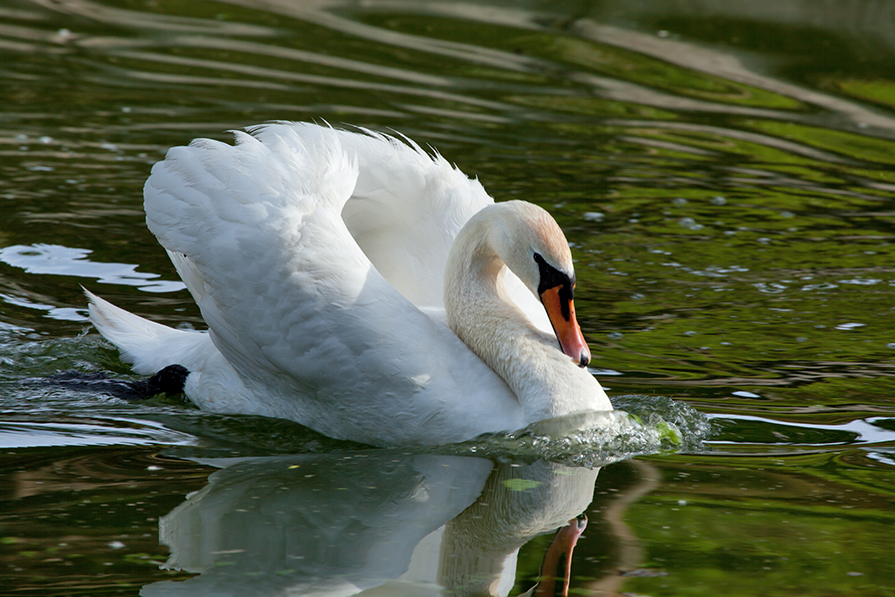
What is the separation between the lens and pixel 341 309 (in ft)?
16.0

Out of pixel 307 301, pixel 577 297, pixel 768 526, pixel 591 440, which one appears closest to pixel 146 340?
pixel 307 301

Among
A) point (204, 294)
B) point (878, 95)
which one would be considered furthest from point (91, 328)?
point (878, 95)

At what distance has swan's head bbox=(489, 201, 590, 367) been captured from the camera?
500 centimetres

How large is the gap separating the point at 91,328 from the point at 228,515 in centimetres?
280

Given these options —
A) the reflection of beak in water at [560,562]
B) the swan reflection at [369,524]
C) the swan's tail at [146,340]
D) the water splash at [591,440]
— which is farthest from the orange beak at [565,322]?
the swan's tail at [146,340]

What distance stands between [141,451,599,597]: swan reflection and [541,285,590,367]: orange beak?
501 millimetres

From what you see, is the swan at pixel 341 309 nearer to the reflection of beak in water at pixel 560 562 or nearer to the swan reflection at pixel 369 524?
the swan reflection at pixel 369 524

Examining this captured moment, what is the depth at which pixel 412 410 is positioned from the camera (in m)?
4.89

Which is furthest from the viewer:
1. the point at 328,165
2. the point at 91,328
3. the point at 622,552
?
the point at 91,328

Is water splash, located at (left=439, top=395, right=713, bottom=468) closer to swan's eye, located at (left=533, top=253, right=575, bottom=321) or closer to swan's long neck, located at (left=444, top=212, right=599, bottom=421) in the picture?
swan's long neck, located at (left=444, top=212, right=599, bottom=421)

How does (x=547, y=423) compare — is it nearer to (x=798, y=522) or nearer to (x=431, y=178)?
(x=798, y=522)

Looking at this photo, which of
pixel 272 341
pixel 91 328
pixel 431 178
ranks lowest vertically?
pixel 91 328

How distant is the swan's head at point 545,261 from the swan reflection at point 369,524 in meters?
0.58

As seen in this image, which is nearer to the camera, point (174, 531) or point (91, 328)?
point (174, 531)
